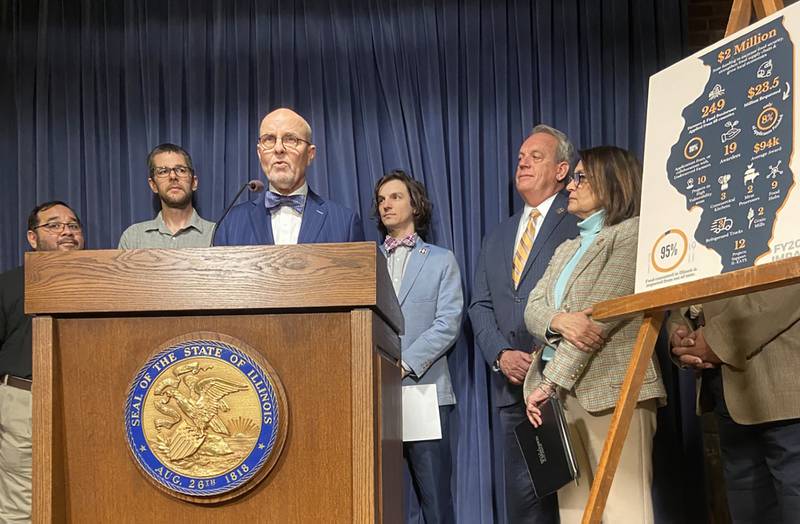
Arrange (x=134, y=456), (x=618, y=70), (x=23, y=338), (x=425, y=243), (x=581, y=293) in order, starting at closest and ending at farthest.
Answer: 1. (x=134, y=456)
2. (x=581, y=293)
3. (x=23, y=338)
4. (x=425, y=243)
5. (x=618, y=70)

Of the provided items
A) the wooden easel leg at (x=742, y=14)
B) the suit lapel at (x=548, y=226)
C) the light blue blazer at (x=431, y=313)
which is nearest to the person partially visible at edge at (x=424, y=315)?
the light blue blazer at (x=431, y=313)

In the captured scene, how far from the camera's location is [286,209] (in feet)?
10.2

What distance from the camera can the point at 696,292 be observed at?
A: 1906 millimetres

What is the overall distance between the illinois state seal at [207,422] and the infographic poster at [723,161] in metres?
1.02

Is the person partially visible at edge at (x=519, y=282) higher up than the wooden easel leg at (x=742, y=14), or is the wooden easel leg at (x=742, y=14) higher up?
the wooden easel leg at (x=742, y=14)

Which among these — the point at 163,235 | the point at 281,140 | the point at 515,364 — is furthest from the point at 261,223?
the point at 163,235

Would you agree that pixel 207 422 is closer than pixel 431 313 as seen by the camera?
Yes

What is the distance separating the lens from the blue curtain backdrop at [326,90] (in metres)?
4.11

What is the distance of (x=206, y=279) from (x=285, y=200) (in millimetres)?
1554

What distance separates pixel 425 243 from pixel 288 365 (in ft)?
7.84

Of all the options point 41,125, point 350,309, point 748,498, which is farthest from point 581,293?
point 41,125

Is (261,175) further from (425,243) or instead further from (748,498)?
(748,498)

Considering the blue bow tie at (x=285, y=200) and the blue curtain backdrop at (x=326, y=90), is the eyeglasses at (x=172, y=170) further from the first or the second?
the blue bow tie at (x=285, y=200)

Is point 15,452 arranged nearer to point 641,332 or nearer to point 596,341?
point 596,341
